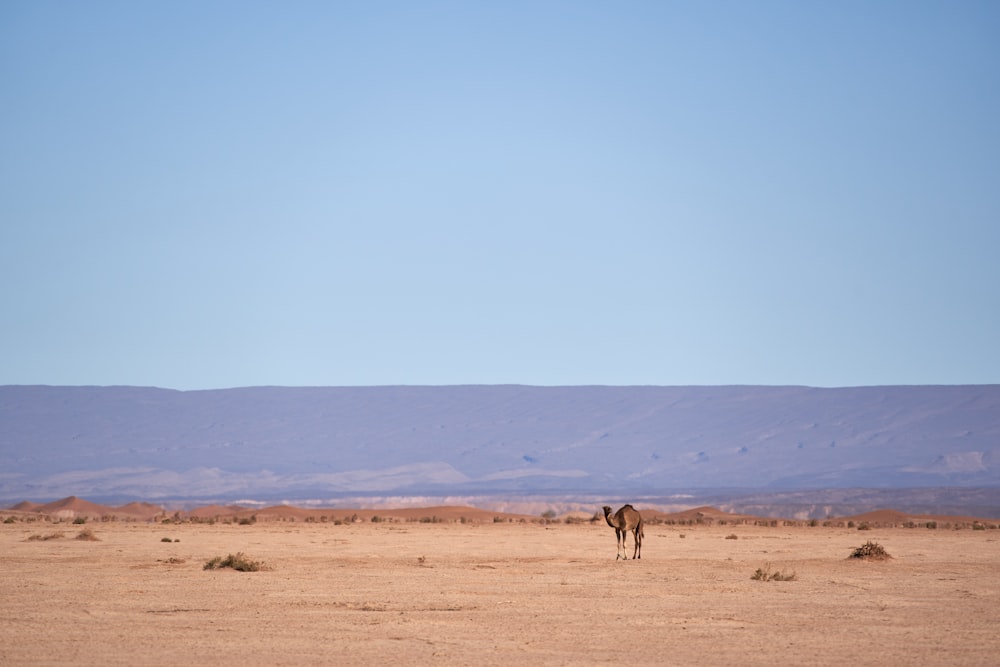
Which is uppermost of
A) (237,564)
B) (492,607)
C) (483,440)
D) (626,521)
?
(483,440)

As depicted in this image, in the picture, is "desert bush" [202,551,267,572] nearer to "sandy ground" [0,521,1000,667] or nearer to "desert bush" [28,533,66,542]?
"sandy ground" [0,521,1000,667]

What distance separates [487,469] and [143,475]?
3534 cm

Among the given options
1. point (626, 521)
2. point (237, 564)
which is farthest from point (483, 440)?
point (237, 564)

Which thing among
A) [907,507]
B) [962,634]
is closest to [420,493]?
[907,507]

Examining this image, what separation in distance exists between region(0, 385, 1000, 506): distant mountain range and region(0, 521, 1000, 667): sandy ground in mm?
97883

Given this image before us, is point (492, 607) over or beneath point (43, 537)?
beneath

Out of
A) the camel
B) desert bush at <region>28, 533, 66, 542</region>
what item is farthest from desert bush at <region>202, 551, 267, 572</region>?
desert bush at <region>28, 533, 66, 542</region>

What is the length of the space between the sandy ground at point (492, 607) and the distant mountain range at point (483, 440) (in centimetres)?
9788

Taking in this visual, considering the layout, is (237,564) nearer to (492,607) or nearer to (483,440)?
(492,607)

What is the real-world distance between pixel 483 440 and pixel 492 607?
5560 inches

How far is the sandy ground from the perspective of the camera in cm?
1500

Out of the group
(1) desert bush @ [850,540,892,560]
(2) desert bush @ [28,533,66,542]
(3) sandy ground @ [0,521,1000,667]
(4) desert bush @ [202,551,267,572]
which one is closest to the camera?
(3) sandy ground @ [0,521,1000,667]

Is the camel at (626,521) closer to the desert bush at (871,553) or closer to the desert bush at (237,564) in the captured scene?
the desert bush at (871,553)

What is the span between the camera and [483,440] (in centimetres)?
16025
